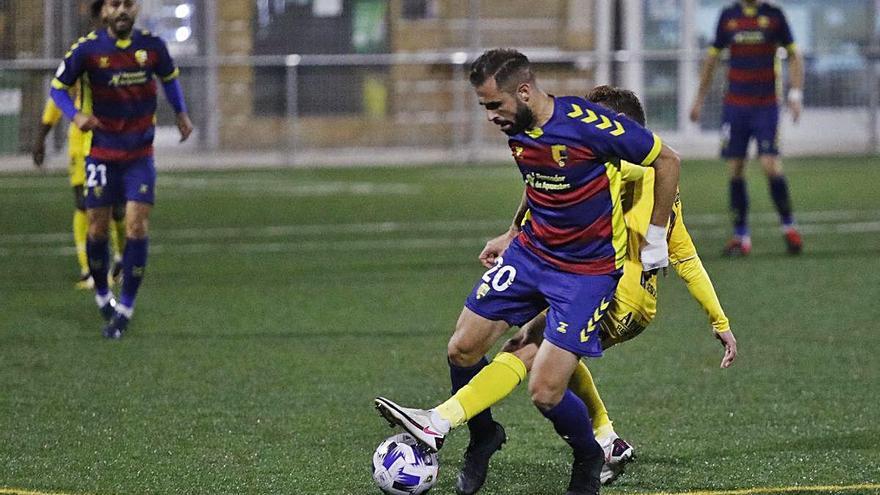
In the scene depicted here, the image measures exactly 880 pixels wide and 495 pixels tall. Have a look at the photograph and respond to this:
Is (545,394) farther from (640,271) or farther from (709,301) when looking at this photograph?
(709,301)

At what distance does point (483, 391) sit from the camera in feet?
Answer: 17.4

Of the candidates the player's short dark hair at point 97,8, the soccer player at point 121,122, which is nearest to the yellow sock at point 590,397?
the soccer player at point 121,122

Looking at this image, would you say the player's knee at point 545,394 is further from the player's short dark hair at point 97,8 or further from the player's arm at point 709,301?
the player's short dark hair at point 97,8

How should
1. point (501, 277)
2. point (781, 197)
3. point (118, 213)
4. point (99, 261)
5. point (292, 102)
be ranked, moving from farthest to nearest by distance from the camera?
point (292, 102) < point (781, 197) < point (118, 213) < point (99, 261) < point (501, 277)

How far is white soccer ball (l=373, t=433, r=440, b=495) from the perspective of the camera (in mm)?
5199

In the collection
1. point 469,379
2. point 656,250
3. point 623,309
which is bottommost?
point 469,379

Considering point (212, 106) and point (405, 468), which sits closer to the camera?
point (405, 468)

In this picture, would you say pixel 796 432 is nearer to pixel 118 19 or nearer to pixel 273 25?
pixel 118 19

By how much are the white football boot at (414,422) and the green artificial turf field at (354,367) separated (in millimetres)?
Result: 551

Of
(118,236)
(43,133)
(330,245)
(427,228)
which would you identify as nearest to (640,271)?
(43,133)

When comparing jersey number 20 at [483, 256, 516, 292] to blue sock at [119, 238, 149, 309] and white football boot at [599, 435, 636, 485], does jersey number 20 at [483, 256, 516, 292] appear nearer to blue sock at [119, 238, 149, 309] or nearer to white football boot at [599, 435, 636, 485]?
white football boot at [599, 435, 636, 485]

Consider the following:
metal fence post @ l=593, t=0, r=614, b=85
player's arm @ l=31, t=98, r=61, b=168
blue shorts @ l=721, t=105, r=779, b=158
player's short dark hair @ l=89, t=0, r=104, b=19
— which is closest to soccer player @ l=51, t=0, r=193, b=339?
player's arm @ l=31, t=98, r=61, b=168

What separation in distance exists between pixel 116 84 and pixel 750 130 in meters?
5.45

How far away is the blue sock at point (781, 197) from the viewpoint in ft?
39.8
